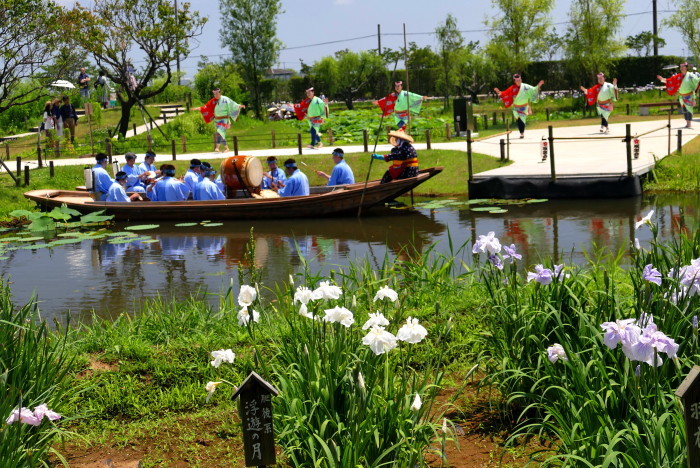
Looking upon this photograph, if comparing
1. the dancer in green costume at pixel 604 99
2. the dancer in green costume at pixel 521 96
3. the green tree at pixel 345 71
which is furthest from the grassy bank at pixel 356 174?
the green tree at pixel 345 71

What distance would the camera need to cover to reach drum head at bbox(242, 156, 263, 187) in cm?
1867

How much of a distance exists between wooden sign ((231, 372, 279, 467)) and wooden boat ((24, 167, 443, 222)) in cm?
1396

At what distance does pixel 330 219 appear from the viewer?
60.5ft

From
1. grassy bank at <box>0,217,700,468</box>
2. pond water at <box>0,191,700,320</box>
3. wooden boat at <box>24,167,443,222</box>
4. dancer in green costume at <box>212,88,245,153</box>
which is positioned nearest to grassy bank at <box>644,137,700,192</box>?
pond water at <box>0,191,700,320</box>

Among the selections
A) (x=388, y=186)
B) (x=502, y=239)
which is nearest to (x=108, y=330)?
(x=502, y=239)

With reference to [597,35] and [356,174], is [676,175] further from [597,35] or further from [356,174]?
[597,35]

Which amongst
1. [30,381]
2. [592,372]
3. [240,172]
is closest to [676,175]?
[240,172]

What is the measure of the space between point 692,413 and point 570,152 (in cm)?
1987

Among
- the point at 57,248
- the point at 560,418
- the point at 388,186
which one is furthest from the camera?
the point at 388,186

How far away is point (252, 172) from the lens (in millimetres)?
19000

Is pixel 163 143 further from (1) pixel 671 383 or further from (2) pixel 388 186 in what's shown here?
(1) pixel 671 383

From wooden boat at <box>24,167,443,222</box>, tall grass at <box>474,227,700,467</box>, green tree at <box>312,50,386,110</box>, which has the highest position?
green tree at <box>312,50,386,110</box>

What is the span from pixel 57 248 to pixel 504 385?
12434 mm

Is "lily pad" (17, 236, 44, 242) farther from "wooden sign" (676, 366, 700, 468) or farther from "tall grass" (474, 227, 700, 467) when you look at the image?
"wooden sign" (676, 366, 700, 468)
